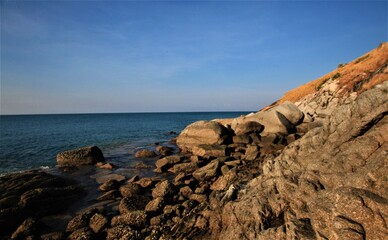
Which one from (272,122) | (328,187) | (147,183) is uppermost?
(272,122)

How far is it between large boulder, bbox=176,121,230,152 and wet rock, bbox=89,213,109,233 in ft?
48.0

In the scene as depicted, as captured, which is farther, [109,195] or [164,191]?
[109,195]

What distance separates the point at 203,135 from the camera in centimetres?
2452

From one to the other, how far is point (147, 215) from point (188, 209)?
192 centimetres

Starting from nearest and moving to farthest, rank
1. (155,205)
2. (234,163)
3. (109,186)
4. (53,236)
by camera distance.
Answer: (53,236) → (155,205) → (109,186) → (234,163)

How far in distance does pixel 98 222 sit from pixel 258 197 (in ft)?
23.5

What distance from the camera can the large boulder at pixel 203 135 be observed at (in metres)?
23.7

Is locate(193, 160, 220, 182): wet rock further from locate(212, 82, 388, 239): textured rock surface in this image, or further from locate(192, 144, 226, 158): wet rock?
locate(212, 82, 388, 239): textured rock surface

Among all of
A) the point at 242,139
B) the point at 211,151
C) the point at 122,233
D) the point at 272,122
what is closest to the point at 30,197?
the point at 122,233

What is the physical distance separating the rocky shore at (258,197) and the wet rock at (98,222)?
45 millimetres

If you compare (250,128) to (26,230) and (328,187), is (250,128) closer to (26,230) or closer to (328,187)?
(328,187)

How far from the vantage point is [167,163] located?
19344 mm

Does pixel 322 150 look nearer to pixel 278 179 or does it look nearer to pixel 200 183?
pixel 278 179

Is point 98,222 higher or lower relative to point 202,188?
lower
